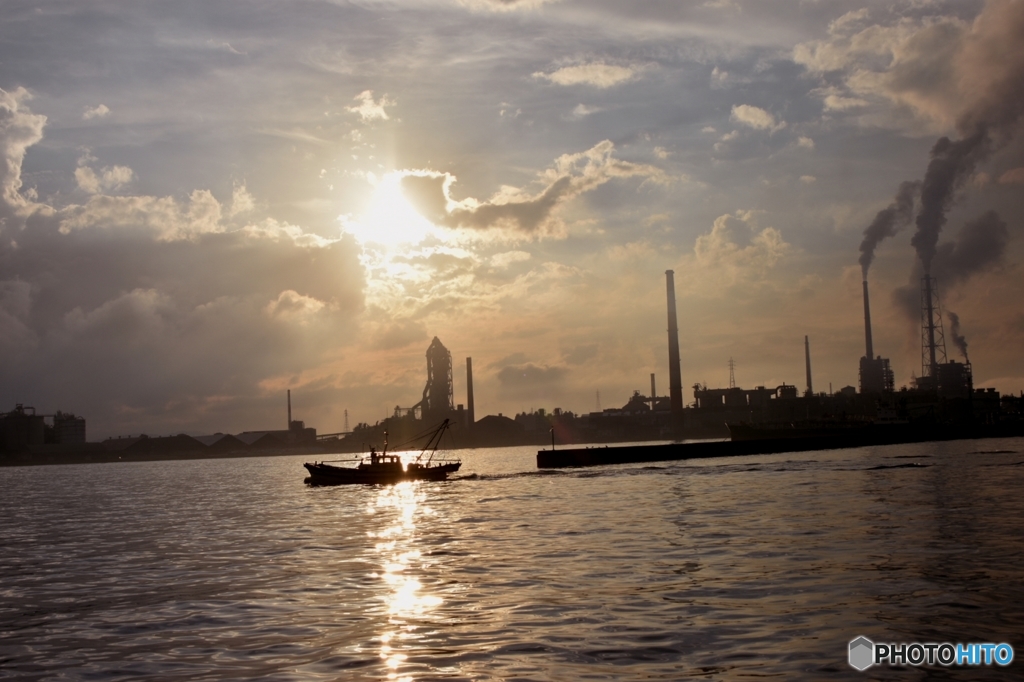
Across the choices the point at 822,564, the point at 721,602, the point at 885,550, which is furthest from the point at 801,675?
the point at 885,550

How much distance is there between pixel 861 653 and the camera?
16.7 metres

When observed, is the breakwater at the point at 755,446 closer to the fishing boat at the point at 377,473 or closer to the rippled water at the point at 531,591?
the fishing boat at the point at 377,473

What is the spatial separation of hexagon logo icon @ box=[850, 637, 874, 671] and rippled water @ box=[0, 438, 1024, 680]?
274mm

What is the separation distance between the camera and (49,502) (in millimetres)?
88125

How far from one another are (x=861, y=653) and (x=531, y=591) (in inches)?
390

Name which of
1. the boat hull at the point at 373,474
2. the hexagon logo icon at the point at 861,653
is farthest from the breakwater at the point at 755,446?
the hexagon logo icon at the point at 861,653

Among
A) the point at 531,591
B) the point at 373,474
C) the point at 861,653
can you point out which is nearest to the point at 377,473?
the point at 373,474

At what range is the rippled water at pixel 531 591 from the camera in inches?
691

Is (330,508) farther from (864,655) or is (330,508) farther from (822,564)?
(864,655)

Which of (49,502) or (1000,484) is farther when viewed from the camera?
(49,502)

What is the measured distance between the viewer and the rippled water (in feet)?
57.6

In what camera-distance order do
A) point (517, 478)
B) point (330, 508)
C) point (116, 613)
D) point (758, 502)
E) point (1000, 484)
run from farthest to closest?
point (517, 478) < point (330, 508) < point (1000, 484) < point (758, 502) < point (116, 613)

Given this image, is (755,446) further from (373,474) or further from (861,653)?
(861,653)

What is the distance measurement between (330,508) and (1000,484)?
145 ft
